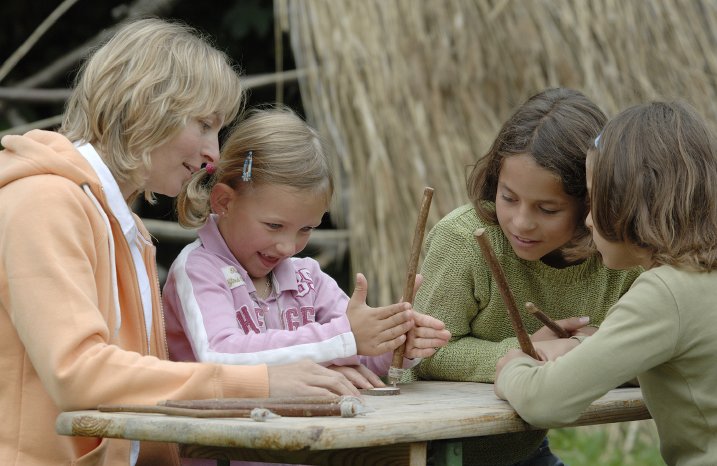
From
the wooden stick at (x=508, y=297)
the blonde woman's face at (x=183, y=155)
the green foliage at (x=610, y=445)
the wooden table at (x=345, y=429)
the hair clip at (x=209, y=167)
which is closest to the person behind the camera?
the wooden table at (x=345, y=429)

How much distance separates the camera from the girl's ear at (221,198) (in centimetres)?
288

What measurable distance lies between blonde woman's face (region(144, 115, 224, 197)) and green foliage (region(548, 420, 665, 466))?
2795 mm

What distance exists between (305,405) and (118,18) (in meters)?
4.31

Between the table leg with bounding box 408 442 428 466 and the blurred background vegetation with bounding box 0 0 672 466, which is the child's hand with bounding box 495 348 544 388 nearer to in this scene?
the table leg with bounding box 408 442 428 466

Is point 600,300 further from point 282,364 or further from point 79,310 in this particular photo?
point 79,310

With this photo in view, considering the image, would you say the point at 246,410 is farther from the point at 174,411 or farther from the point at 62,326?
the point at 62,326

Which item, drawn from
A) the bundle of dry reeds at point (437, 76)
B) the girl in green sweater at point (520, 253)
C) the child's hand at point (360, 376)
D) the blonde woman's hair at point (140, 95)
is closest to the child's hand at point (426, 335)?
the child's hand at point (360, 376)

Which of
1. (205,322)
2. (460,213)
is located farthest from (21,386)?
(460,213)

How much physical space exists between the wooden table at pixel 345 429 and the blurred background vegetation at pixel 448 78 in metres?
2.56

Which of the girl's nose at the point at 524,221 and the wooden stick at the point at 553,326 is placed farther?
the girl's nose at the point at 524,221

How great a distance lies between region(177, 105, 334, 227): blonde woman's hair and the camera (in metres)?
2.83

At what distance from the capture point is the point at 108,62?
101 inches

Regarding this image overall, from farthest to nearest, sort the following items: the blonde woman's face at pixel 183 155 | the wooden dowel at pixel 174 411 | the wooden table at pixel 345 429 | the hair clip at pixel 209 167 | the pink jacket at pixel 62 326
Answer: the hair clip at pixel 209 167
the blonde woman's face at pixel 183 155
the pink jacket at pixel 62 326
the wooden dowel at pixel 174 411
the wooden table at pixel 345 429

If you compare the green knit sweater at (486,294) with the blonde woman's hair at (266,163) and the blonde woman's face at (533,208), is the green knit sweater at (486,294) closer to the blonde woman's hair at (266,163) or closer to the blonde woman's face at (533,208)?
the blonde woman's face at (533,208)
